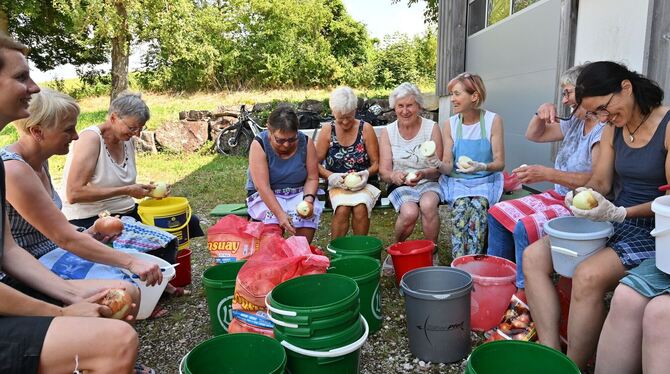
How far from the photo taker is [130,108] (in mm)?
3037

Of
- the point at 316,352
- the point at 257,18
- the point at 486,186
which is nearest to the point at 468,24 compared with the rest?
the point at 486,186

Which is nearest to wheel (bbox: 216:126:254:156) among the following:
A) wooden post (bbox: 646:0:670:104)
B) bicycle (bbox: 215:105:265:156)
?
bicycle (bbox: 215:105:265:156)

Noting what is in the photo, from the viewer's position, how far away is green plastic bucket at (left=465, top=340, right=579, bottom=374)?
172 centimetres

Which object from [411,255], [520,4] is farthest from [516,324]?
[520,4]

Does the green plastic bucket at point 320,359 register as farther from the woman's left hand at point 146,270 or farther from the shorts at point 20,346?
the shorts at point 20,346

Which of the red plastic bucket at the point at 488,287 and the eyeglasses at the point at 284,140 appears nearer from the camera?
the red plastic bucket at the point at 488,287

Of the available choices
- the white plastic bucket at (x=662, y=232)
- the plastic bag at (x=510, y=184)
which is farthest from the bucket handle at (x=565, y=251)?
the plastic bag at (x=510, y=184)

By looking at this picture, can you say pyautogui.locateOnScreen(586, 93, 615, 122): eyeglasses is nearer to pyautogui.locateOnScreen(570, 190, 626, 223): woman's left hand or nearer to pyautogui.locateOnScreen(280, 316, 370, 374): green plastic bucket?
pyautogui.locateOnScreen(570, 190, 626, 223): woman's left hand

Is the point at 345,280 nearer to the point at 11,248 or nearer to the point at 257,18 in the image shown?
the point at 11,248

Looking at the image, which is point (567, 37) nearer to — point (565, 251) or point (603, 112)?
point (603, 112)

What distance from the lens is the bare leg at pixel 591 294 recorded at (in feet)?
6.43

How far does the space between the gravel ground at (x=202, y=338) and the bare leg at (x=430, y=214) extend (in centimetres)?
45

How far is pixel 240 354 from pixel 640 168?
1.95 meters

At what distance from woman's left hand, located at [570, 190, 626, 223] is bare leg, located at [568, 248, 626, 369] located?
0.14 m
